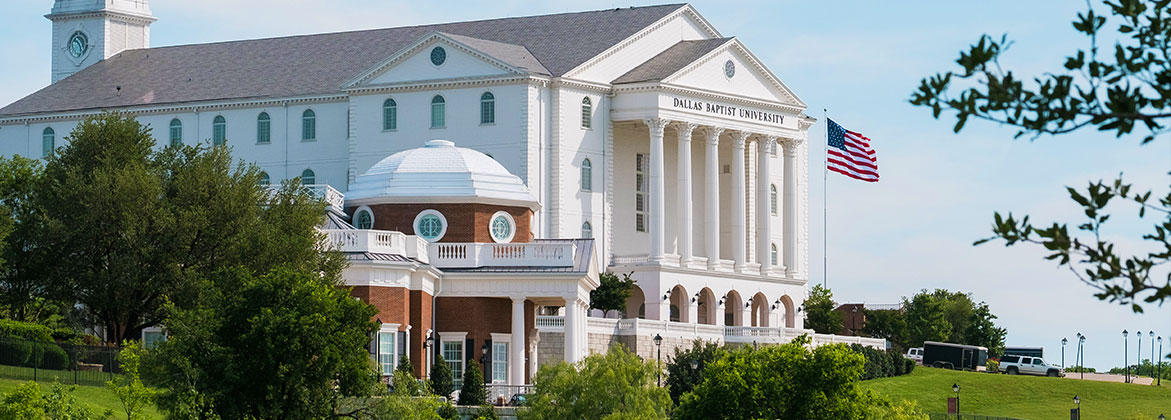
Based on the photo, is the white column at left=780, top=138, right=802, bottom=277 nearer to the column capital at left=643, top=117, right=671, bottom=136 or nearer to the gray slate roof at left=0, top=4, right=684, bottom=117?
the gray slate roof at left=0, top=4, right=684, bottom=117

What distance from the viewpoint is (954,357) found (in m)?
110

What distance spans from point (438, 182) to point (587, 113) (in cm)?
3342

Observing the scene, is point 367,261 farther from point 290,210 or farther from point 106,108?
point 106,108

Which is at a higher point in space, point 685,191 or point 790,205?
point 685,191

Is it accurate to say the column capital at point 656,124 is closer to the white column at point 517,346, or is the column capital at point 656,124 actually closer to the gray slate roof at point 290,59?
the gray slate roof at point 290,59

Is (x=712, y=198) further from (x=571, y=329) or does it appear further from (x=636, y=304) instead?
(x=571, y=329)

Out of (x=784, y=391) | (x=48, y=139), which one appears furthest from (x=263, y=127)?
(x=784, y=391)

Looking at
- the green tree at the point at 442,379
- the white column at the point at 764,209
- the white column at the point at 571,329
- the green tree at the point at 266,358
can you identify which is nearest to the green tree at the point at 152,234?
the green tree at the point at 442,379

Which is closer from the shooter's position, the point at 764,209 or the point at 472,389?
the point at 472,389

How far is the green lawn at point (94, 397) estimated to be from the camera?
51719mm

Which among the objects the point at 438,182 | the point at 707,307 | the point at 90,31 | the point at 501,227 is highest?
the point at 90,31

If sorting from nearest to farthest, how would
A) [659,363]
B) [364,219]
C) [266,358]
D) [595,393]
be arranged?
[266,358], [595,393], [659,363], [364,219]

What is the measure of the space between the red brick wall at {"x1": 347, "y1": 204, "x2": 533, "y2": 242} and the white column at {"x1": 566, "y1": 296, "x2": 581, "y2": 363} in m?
4.33

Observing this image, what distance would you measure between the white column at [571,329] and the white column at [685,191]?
116 ft
